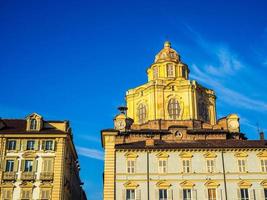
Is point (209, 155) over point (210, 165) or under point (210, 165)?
over

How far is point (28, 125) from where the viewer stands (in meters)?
56.2

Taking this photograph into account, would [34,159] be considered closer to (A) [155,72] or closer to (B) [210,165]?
(B) [210,165]

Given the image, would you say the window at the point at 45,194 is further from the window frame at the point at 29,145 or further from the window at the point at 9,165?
the window frame at the point at 29,145

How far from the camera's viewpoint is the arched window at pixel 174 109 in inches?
3041

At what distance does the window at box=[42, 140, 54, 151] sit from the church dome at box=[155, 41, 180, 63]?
37.8m

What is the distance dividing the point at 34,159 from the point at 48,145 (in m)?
2.68

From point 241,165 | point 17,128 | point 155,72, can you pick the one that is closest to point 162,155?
point 241,165

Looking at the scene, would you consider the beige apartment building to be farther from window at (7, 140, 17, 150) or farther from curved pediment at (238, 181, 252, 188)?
curved pediment at (238, 181, 252, 188)

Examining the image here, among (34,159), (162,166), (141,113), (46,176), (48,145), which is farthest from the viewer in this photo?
(141,113)

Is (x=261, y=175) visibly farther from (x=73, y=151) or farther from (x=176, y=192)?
(x=73, y=151)

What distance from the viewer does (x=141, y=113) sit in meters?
79.7

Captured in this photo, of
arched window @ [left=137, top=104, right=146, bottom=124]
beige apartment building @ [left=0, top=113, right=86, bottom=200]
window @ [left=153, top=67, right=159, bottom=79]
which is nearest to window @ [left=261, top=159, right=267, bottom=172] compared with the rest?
beige apartment building @ [left=0, top=113, right=86, bottom=200]

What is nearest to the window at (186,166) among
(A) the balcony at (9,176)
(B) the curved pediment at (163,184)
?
(B) the curved pediment at (163,184)

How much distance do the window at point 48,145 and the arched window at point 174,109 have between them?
1133 inches
